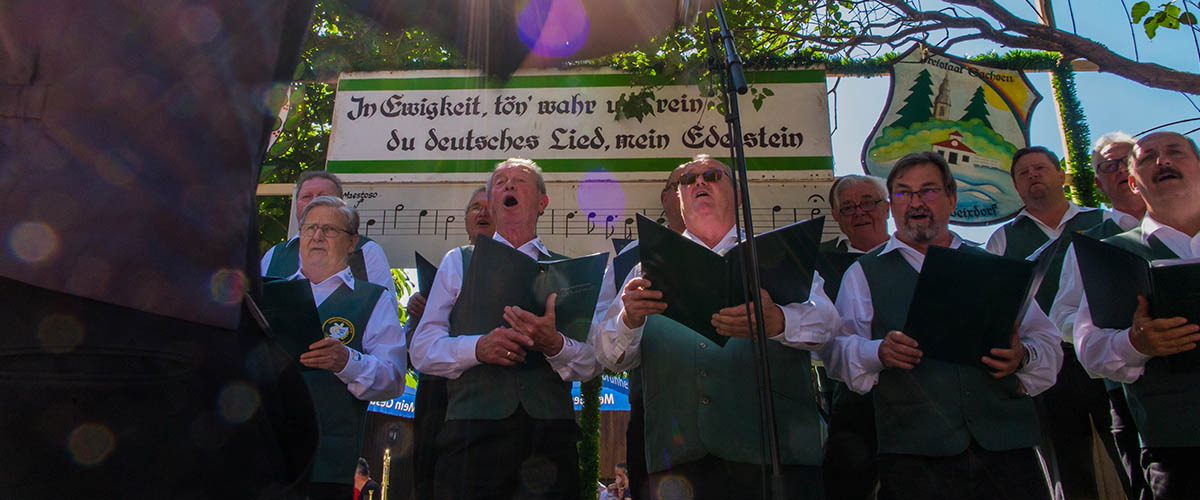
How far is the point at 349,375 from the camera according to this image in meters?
2.83

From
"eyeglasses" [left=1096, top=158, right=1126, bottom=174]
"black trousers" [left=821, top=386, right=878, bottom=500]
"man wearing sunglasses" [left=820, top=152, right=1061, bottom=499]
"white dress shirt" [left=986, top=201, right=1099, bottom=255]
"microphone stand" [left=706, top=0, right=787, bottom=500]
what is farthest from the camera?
"white dress shirt" [left=986, top=201, right=1099, bottom=255]

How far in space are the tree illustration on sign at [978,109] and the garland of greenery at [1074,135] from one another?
50 centimetres

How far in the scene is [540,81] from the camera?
494cm

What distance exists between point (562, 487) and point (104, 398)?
6.60 ft

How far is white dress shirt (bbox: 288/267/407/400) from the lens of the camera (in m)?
2.86

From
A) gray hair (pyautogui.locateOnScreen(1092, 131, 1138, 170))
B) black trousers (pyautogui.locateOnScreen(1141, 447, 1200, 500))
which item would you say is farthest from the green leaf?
black trousers (pyautogui.locateOnScreen(1141, 447, 1200, 500))

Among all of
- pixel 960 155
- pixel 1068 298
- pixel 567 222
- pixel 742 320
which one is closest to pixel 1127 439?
pixel 1068 298

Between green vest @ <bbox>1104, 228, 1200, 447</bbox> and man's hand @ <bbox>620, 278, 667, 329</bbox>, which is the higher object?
man's hand @ <bbox>620, 278, 667, 329</bbox>

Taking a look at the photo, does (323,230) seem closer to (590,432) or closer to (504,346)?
(504,346)

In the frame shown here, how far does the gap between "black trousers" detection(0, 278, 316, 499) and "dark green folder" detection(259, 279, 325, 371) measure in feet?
5.65

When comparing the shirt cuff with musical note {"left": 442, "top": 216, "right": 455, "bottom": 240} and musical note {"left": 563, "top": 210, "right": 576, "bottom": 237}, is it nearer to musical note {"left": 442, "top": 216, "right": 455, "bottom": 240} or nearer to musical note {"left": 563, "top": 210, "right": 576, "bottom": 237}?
musical note {"left": 563, "top": 210, "right": 576, "bottom": 237}

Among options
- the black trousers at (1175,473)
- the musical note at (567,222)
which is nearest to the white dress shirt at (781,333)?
the black trousers at (1175,473)

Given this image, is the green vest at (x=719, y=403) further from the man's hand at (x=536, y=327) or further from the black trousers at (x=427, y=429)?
the black trousers at (x=427, y=429)

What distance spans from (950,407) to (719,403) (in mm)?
754
